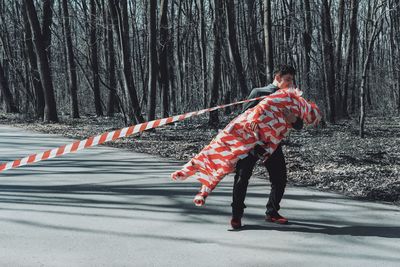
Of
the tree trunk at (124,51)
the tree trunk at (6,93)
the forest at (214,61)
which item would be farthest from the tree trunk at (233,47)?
the tree trunk at (6,93)

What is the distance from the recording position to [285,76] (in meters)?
5.21

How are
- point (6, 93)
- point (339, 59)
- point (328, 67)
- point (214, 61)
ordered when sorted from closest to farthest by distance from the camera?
point (214, 61)
point (328, 67)
point (339, 59)
point (6, 93)

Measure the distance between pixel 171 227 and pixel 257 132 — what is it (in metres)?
1.42

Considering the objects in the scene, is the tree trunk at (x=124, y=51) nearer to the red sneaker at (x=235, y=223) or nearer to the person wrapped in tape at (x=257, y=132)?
the person wrapped in tape at (x=257, y=132)

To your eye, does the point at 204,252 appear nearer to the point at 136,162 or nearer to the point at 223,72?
the point at 136,162

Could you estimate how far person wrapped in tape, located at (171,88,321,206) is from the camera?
196 inches

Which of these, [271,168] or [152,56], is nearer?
[271,168]

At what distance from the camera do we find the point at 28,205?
6.28 metres

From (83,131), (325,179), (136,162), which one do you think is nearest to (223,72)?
(83,131)

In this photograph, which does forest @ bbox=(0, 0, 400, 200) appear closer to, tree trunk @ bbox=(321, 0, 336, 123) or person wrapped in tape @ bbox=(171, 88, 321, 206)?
tree trunk @ bbox=(321, 0, 336, 123)

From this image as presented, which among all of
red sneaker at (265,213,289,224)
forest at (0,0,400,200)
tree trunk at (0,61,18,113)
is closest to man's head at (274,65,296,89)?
red sneaker at (265,213,289,224)

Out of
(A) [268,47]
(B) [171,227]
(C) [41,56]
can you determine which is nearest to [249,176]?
(B) [171,227]

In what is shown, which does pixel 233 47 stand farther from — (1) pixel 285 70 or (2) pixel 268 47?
(1) pixel 285 70

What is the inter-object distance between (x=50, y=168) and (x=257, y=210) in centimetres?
487
